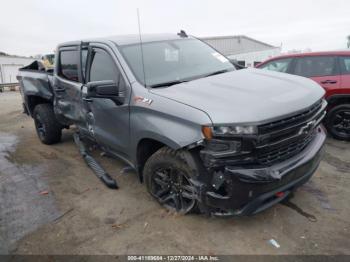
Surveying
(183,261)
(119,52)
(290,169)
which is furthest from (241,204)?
(119,52)

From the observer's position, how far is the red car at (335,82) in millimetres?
5477

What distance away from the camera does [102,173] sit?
4430mm

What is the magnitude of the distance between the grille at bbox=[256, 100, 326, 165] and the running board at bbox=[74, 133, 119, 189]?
2.25 m

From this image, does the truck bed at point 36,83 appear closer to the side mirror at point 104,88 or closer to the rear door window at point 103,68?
the rear door window at point 103,68

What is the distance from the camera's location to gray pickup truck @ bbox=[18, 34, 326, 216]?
8.31 ft

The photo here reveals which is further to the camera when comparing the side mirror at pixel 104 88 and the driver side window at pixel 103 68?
the driver side window at pixel 103 68

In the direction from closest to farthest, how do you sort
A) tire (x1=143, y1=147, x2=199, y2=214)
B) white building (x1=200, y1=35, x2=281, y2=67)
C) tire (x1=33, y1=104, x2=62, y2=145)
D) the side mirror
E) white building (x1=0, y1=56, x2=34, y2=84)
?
tire (x1=143, y1=147, x2=199, y2=214)
the side mirror
tire (x1=33, y1=104, x2=62, y2=145)
white building (x1=200, y1=35, x2=281, y2=67)
white building (x1=0, y1=56, x2=34, y2=84)

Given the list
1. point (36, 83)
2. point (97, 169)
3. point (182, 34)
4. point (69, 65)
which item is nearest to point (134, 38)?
point (182, 34)

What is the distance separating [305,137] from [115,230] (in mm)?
2133

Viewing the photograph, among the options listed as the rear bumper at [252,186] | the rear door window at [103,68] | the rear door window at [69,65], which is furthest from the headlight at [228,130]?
the rear door window at [69,65]

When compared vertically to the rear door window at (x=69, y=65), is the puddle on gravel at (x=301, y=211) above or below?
below

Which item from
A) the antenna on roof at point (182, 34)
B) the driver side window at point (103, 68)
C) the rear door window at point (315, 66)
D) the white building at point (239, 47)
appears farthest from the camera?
the white building at point (239, 47)

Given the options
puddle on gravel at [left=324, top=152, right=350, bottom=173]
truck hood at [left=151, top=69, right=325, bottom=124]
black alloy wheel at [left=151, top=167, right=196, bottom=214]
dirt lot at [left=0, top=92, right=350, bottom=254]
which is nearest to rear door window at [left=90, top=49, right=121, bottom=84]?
truck hood at [left=151, top=69, right=325, bottom=124]

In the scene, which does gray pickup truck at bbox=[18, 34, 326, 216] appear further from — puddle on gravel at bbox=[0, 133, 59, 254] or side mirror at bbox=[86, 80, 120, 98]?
puddle on gravel at bbox=[0, 133, 59, 254]
